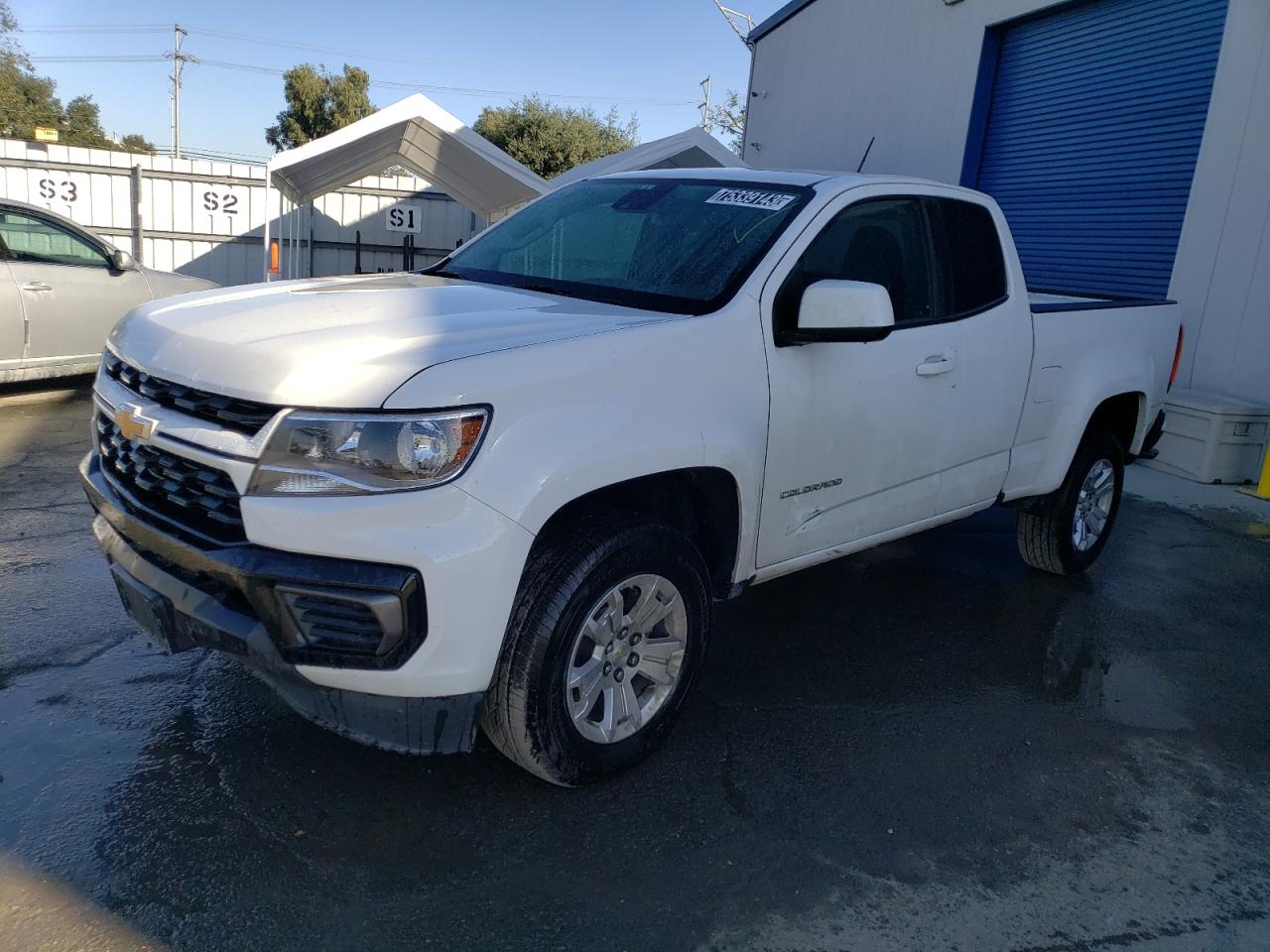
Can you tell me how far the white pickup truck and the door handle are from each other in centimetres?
3

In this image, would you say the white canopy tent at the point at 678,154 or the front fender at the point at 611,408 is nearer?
the front fender at the point at 611,408

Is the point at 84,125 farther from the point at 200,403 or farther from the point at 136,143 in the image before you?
the point at 200,403

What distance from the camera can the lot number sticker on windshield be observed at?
353 centimetres

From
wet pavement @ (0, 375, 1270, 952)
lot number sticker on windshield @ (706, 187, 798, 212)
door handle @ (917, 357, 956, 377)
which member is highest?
lot number sticker on windshield @ (706, 187, 798, 212)

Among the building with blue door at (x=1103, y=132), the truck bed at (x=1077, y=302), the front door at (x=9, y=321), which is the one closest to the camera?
the truck bed at (x=1077, y=302)

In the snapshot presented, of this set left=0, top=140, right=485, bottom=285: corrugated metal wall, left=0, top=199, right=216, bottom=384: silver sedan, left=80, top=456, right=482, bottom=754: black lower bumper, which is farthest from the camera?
left=0, top=140, right=485, bottom=285: corrugated metal wall

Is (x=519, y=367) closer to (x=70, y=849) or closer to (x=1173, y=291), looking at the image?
(x=70, y=849)

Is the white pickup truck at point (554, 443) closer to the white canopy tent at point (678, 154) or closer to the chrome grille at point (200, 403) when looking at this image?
the chrome grille at point (200, 403)

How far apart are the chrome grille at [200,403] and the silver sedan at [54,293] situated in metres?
5.65

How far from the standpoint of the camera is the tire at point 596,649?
255 centimetres

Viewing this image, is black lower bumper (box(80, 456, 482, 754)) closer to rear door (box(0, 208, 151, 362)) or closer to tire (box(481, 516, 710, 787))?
tire (box(481, 516, 710, 787))

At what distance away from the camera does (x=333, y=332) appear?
8.59 ft

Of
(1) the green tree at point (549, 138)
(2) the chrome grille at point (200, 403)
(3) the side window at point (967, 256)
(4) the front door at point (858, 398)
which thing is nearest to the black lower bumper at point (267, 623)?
(2) the chrome grille at point (200, 403)

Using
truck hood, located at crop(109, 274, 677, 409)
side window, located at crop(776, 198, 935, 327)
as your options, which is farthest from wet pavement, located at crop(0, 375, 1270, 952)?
side window, located at crop(776, 198, 935, 327)
